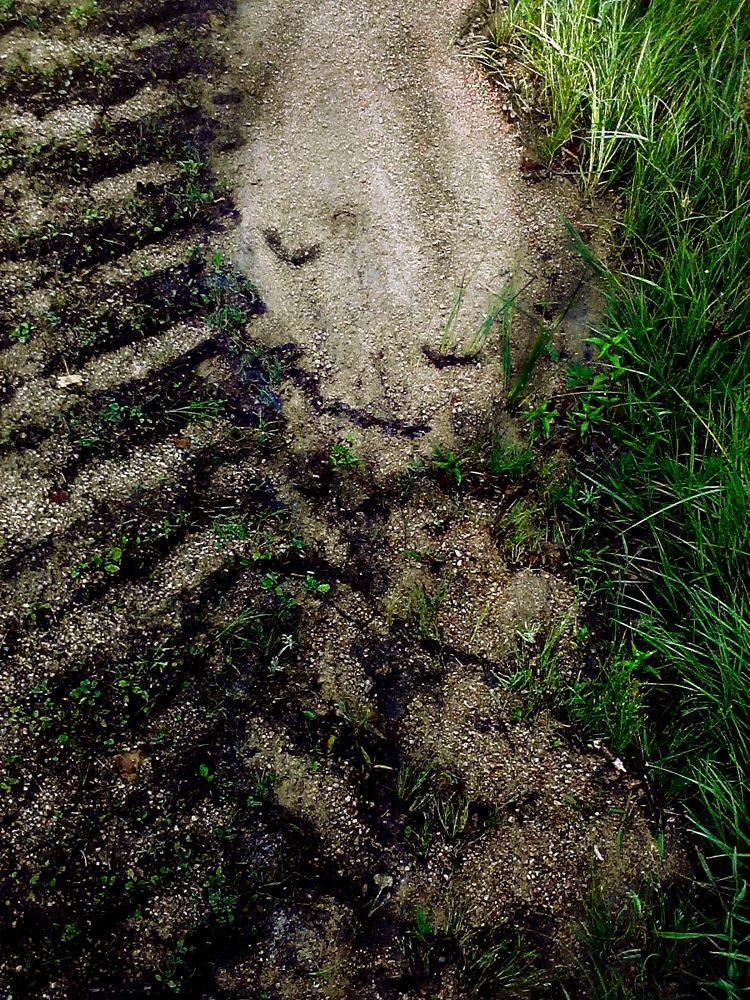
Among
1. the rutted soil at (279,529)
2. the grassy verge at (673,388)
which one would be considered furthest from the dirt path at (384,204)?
the grassy verge at (673,388)

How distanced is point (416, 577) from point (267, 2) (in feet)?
8.35

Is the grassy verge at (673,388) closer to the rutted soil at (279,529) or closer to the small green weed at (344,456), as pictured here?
the rutted soil at (279,529)

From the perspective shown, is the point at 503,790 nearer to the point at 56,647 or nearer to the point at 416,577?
the point at 416,577

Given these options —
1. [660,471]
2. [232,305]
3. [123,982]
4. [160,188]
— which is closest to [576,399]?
[660,471]

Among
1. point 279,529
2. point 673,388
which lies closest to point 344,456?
point 279,529

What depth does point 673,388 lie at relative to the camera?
2.29 metres

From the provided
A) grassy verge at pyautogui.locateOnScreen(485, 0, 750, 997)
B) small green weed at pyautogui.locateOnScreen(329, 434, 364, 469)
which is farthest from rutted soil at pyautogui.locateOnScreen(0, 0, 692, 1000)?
grassy verge at pyautogui.locateOnScreen(485, 0, 750, 997)

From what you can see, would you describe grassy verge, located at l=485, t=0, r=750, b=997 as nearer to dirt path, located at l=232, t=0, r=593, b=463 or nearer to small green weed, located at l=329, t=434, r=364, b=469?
dirt path, located at l=232, t=0, r=593, b=463

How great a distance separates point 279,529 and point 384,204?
1.30 meters

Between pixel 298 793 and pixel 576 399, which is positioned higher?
pixel 576 399

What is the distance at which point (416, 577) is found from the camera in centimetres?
217

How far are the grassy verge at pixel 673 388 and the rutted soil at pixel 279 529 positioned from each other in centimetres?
13

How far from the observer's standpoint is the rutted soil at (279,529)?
1738 mm

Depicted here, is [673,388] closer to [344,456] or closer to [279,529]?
[344,456]
